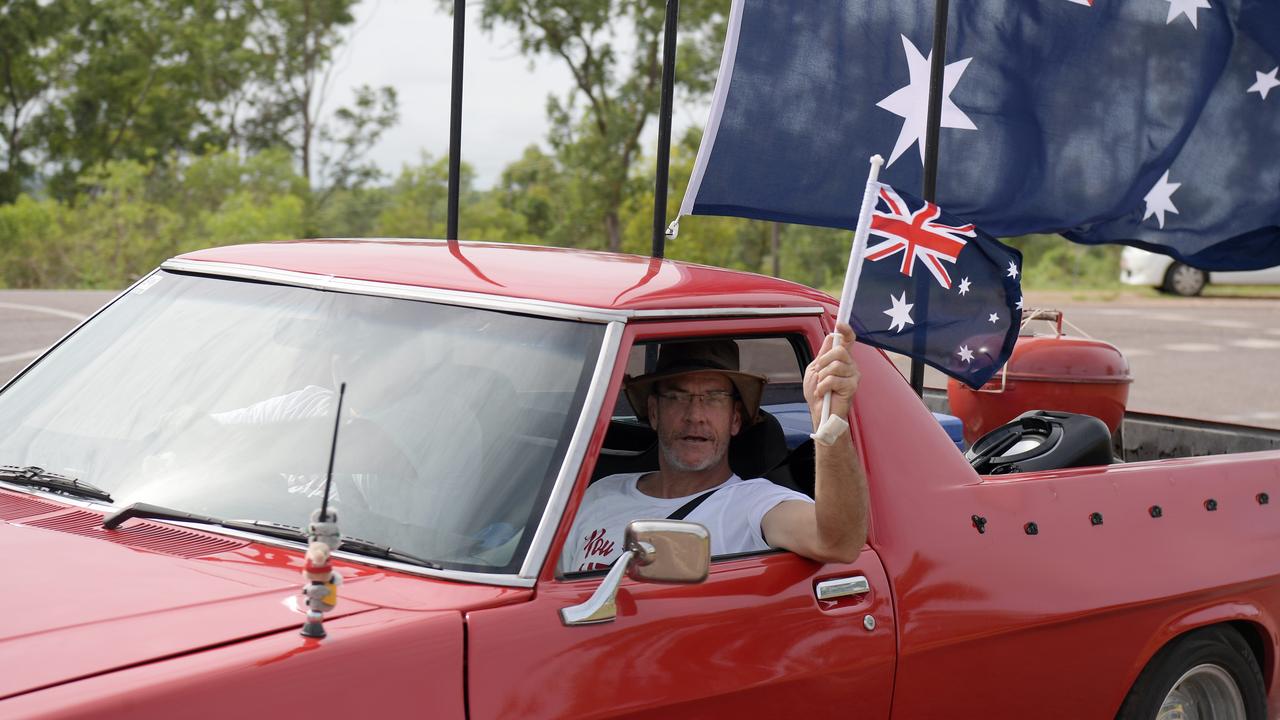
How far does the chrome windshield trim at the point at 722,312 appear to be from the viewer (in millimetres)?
3137

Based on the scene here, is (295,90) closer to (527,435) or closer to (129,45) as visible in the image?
(129,45)

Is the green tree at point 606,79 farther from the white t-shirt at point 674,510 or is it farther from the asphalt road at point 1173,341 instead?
the white t-shirt at point 674,510

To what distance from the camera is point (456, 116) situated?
588 centimetres

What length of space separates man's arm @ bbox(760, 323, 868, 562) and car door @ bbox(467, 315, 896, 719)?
62 millimetres

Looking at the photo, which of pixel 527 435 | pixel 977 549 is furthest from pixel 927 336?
pixel 527 435

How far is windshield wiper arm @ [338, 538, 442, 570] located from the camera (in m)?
2.73

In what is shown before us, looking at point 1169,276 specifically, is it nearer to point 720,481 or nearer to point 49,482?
point 720,481

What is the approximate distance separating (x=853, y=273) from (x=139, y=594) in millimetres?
1782

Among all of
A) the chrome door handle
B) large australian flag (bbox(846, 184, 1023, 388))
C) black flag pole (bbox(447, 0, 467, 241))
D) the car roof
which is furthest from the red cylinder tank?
the chrome door handle

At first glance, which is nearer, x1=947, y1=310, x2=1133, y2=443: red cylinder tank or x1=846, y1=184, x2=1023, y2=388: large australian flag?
x1=846, y1=184, x2=1023, y2=388: large australian flag

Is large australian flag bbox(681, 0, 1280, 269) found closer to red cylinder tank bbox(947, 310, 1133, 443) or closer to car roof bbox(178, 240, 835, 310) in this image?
red cylinder tank bbox(947, 310, 1133, 443)

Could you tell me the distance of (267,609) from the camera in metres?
2.44

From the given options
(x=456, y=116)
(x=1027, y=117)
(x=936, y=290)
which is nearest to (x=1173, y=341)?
(x=1027, y=117)

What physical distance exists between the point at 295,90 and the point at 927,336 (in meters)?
51.9
